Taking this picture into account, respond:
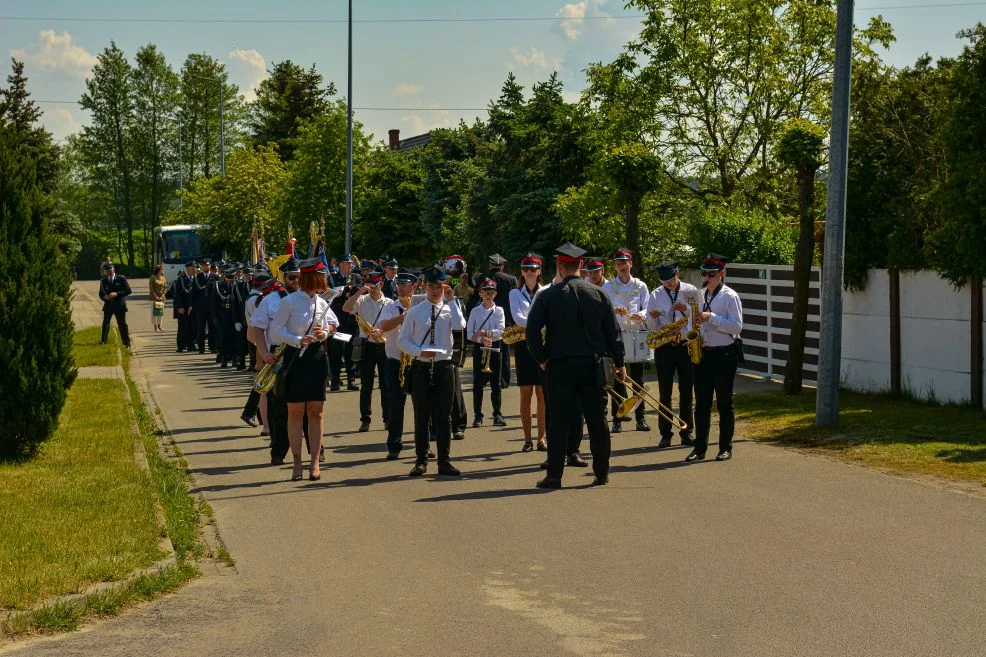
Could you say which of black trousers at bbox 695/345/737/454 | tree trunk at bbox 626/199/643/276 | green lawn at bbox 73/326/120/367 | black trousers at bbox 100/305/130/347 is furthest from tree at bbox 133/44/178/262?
black trousers at bbox 695/345/737/454

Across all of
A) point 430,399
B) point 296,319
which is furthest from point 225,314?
point 296,319

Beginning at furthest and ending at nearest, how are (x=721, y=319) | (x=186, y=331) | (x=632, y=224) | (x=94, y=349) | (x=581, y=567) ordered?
(x=186, y=331) < (x=94, y=349) < (x=632, y=224) < (x=721, y=319) < (x=581, y=567)

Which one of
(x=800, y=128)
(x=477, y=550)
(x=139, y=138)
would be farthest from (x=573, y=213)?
(x=139, y=138)

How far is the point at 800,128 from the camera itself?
1775 centimetres

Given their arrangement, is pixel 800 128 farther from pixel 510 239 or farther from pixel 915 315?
pixel 510 239

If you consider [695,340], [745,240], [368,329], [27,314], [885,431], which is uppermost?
[745,240]

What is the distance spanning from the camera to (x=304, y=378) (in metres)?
12.0

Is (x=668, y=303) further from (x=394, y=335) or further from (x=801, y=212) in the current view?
(x=801, y=212)

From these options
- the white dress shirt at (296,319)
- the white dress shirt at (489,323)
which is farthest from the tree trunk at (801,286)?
the white dress shirt at (296,319)

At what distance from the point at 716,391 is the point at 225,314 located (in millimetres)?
15076

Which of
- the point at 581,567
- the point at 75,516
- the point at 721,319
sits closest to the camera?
the point at 581,567

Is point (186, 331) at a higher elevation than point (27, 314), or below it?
below

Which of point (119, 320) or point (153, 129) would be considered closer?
point (119, 320)

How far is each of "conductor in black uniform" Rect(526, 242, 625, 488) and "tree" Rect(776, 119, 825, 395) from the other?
7382 millimetres
